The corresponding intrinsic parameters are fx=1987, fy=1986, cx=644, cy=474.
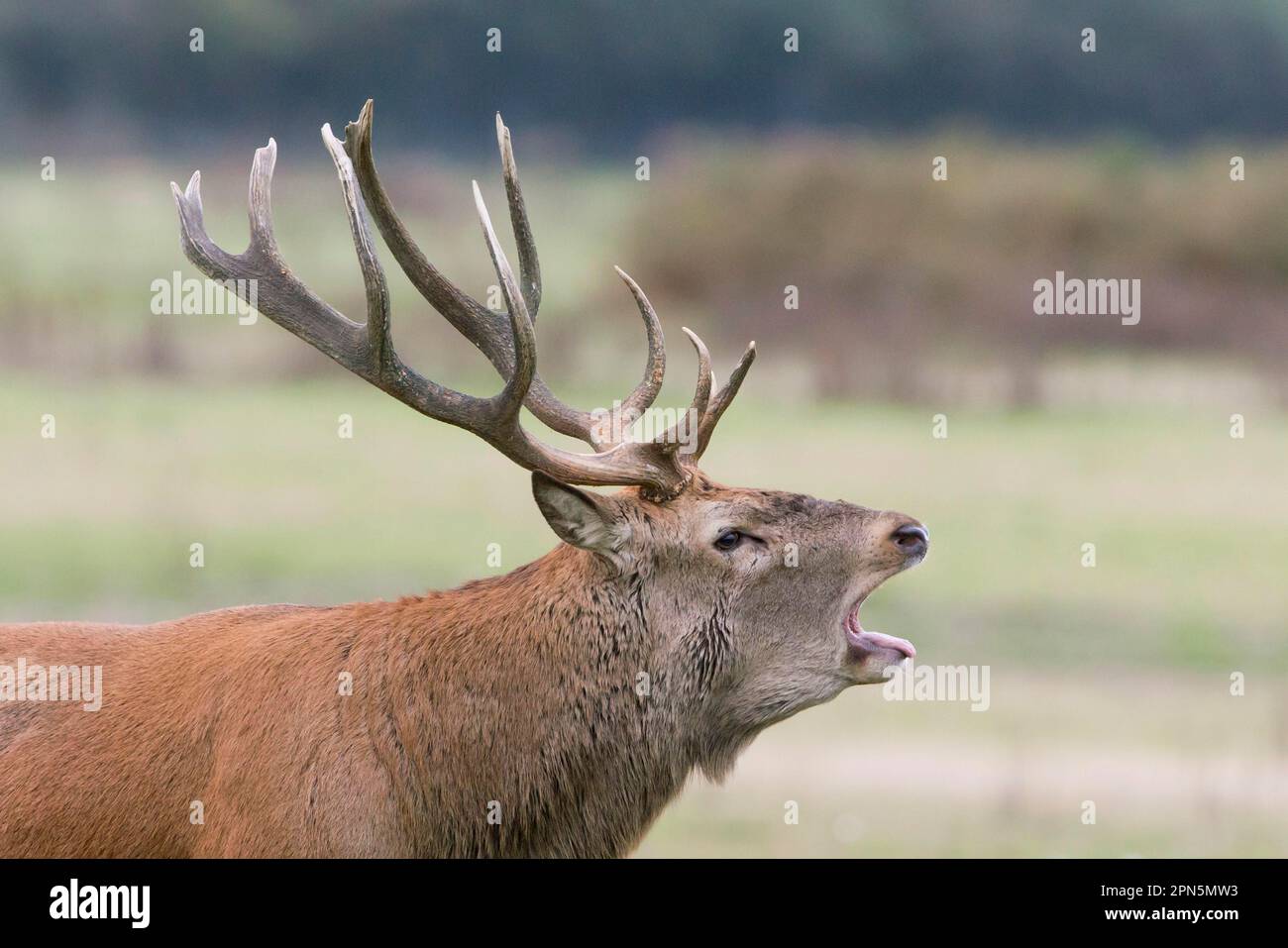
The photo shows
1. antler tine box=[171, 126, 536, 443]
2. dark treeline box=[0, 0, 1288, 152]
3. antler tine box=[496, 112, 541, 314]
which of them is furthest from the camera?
dark treeline box=[0, 0, 1288, 152]

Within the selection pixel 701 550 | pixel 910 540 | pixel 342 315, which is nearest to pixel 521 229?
pixel 342 315

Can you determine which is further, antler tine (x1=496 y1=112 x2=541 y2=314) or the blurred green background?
the blurred green background

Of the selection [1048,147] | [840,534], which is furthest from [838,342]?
[840,534]

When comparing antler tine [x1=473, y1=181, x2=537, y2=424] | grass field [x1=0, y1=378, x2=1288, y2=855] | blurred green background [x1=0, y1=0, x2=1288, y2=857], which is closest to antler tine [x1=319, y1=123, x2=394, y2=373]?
antler tine [x1=473, y1=181, x2=537, y2=424]

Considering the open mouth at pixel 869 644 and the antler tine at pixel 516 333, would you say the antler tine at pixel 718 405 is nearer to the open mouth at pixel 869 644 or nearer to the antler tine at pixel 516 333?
the antler tine at pixel 516 333

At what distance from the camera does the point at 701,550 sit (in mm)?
6820

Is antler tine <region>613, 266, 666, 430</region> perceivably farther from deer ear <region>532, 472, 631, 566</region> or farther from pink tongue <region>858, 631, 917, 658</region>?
pink tongue <region>858, 631, 917, 658</region>

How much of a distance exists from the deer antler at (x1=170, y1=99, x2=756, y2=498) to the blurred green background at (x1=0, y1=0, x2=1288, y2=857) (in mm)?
6813

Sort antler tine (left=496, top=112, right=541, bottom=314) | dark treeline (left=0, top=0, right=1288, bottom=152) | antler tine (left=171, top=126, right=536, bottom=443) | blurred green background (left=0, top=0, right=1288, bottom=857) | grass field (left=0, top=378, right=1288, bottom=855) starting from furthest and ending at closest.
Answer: dark treeline (left=0, top=0, right=1288, bottom=152) < blurred green background (left=0, top=0, right=1288, bottom=857) < grass field (left=0, top=378, right=1288, bottom=855) < antler tine (left=496, top=112, right=541, bottom=314) < antler tine (left=171, top=126, right=536, bottom=443)

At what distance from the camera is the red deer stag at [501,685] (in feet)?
21.6

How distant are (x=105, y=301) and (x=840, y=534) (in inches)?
1098

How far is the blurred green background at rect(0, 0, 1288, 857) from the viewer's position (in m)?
18.4

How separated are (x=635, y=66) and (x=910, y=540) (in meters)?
36.6

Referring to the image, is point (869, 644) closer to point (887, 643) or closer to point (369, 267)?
point (887, 643)
